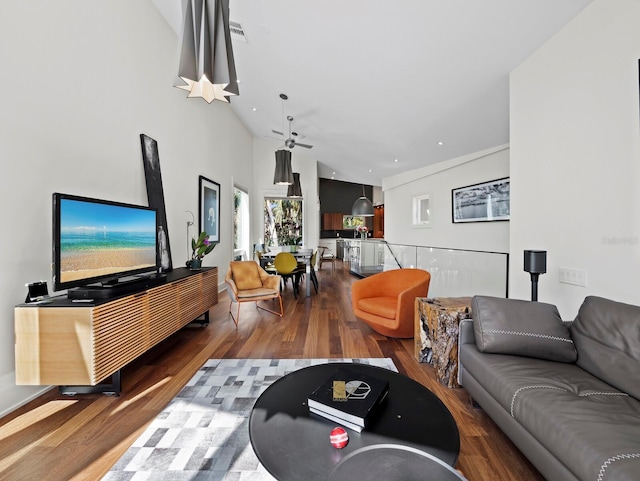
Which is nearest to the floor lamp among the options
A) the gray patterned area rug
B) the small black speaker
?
the small black speaker

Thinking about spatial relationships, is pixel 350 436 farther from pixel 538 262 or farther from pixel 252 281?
pixel 252 281

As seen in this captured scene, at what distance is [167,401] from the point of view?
209cm

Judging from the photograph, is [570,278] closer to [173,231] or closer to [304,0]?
[304,0]

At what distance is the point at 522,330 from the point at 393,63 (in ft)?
11.0

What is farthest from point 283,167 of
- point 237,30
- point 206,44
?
point 206,44

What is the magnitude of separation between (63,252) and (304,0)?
10.5 feet

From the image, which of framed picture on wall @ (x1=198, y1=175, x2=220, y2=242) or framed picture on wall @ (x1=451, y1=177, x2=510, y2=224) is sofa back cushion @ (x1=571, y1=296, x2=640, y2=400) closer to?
framed picture on wall @ (x1=451, y1=177, x2=510, y2=224)

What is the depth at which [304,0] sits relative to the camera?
3.00 m

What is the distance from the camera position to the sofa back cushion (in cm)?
151

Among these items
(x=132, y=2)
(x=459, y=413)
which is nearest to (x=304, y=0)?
(x=132, y=2)

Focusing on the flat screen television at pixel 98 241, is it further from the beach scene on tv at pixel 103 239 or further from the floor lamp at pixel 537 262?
the floor lamp at pixel 537 262

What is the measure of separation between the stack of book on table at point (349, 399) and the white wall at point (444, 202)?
5095 millimetres

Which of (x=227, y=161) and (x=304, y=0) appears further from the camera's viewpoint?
(x=227, y=161)

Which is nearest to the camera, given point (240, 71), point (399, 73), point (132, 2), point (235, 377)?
point (235, 377)
